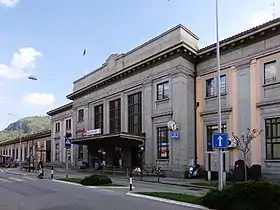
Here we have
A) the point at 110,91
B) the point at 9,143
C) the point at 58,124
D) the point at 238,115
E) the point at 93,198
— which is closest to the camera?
the point at 93,198

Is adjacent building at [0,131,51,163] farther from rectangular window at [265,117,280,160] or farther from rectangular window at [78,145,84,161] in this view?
rectangular window at [265,117,280,160]

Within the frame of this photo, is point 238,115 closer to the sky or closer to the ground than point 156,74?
closer to the ground

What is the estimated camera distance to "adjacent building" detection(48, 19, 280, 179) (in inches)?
1212

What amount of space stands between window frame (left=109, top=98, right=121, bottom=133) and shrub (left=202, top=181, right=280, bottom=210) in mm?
33559

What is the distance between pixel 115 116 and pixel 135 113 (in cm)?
454

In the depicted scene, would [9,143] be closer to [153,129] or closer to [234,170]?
[153,129]

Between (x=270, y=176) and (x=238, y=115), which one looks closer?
(x=270, y=176)

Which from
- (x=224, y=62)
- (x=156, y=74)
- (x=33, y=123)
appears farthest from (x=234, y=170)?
(x=33, y=123)

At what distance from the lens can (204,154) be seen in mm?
36031

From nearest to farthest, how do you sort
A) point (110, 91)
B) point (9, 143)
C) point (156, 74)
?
point (156, 74) < point (110, 91) < point (9, 143)

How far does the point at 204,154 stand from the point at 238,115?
5.17 meters

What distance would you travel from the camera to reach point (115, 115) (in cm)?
4781

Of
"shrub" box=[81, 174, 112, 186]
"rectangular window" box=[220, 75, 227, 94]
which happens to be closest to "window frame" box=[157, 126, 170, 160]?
"rectangular window" box=[220, 75, 227, 94]

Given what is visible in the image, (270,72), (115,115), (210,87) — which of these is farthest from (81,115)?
(270,72)
